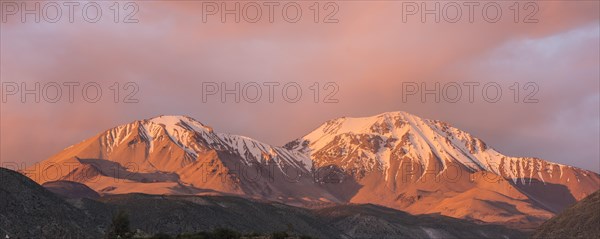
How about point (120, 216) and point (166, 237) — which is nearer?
point (166, 237)

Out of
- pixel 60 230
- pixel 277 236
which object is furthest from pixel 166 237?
pixel 60 230

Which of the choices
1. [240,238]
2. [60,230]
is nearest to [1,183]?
[60,230]

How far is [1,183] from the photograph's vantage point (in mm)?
189750

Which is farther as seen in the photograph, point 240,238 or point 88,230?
point 88,230

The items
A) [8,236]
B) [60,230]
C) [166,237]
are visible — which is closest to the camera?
[166,237]

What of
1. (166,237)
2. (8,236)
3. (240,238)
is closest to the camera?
(166,237)

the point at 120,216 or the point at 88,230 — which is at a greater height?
the point at 120,216

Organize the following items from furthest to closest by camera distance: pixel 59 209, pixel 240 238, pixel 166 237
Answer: pixel 59 209 < pixel 240 238 < pixel 166 237

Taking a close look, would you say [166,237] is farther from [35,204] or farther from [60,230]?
[35,204]

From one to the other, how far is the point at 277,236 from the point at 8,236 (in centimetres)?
7058

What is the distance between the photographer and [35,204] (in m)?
189

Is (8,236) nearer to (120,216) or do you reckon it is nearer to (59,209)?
(59,209)

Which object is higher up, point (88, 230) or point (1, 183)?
point (1, 183)

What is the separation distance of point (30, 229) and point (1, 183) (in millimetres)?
22106
